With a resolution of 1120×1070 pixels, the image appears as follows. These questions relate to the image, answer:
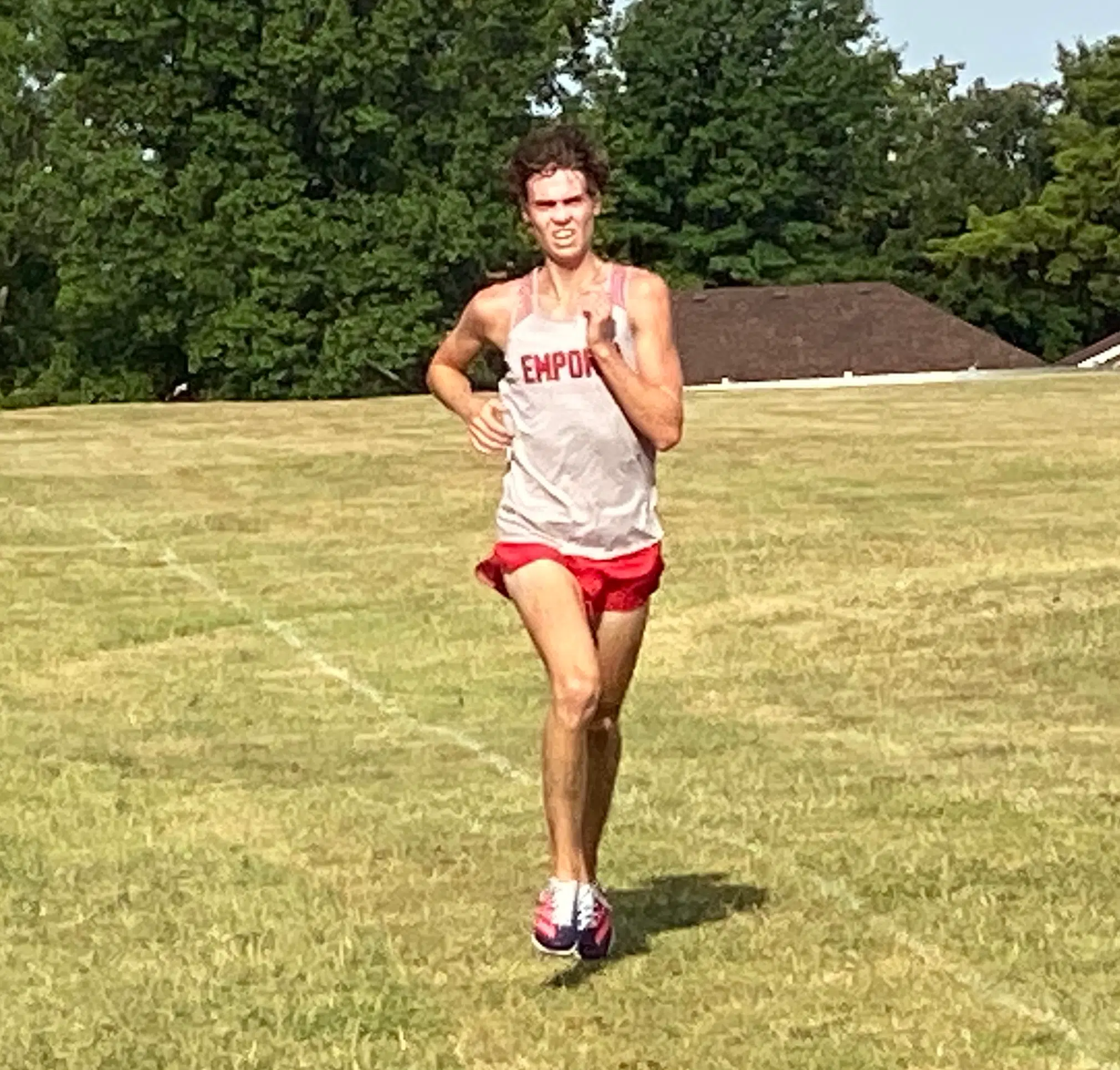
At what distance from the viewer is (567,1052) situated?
582 cm

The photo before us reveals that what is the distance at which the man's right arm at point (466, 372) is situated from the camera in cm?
649

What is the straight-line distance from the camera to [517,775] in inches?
404

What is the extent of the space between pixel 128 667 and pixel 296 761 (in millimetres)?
3889

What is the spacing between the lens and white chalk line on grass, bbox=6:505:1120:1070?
19.7 ft

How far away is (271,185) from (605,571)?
177ft

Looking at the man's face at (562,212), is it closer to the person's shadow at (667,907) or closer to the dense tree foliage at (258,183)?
the person's shadow at (667,907)

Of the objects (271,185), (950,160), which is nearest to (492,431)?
(271,185)

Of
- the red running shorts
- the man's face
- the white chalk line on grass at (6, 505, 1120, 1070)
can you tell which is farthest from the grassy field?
the man's face

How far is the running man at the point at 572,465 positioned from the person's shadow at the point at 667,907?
0.30 m

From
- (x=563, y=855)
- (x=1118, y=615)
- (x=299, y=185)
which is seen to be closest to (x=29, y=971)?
(x=563, y=855)

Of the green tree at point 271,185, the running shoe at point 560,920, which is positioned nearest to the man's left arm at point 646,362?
the running shoe at point 560,920

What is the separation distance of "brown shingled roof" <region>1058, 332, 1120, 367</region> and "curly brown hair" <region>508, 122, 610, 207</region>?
63223 mm

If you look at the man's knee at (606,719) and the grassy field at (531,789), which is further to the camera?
the man's knee at (606,719)

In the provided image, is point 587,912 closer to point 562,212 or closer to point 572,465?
point 572,465
